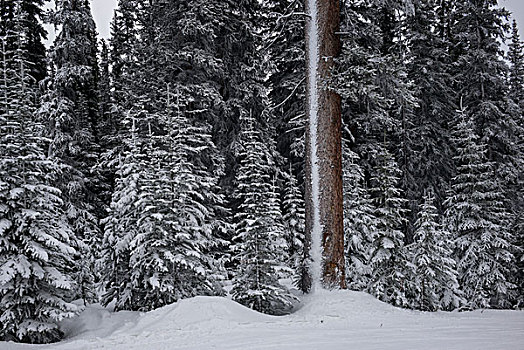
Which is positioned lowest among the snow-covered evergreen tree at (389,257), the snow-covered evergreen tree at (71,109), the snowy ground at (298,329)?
the snowy ground at (298,329)

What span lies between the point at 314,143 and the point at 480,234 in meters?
9.97

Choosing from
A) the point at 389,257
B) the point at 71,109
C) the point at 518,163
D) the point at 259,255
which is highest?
the point at 71,109

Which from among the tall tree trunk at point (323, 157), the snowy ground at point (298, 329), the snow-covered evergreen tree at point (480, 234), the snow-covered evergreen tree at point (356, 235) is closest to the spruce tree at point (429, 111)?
the snow-covered evergreen tree at point (480, 234)

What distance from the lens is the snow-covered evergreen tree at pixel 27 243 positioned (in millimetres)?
6543

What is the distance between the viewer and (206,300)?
6.20 metres

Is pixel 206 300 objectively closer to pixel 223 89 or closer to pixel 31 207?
pixel 31 207

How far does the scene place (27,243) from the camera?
6.69m

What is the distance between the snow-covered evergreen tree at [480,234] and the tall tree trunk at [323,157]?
8086mm

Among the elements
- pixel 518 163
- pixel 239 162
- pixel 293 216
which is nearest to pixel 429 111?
pixel 518 163

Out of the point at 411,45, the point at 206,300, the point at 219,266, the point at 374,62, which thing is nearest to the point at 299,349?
the point at 206,300

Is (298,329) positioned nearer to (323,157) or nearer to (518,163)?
(323,157)

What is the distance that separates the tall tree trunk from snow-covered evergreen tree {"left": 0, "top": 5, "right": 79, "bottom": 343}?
4003 millimetres

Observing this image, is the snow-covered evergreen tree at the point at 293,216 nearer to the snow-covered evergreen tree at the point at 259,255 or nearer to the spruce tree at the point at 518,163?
the snow-covered evergreen tree at the point at 259,255

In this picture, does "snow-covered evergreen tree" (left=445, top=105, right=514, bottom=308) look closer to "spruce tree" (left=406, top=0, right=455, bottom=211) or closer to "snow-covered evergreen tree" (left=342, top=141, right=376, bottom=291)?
"snow-covered evergreen tree" (left=342, top=141, right=376, bottom=291)
